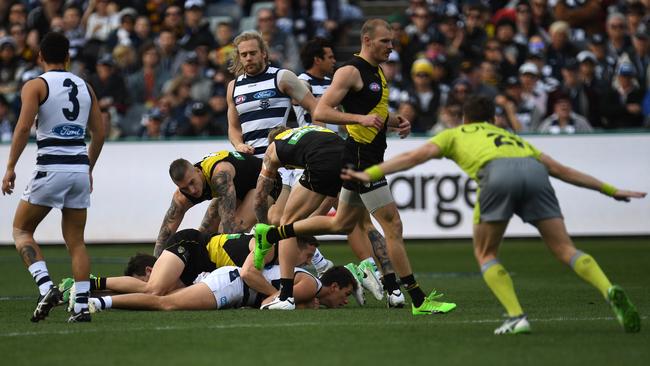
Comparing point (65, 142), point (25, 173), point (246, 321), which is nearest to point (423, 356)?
point (246, 321)

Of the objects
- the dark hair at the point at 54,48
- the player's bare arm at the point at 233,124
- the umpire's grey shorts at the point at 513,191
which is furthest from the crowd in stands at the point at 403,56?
the umpire's grey shorts at the point at 513,191

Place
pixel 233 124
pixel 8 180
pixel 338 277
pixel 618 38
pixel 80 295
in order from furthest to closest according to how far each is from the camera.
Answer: pixel 618 38, pixel 233 124, pixel 338 277, pixel 80 295, pixel 8 180

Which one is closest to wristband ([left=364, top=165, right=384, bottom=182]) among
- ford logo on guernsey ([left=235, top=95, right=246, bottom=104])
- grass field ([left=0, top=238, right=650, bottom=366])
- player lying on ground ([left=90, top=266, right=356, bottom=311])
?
grass field ([left=0, top=238, right=650, bottom=366])

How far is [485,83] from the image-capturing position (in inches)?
896

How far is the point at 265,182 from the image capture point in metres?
12.4

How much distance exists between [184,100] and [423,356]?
49.8ft

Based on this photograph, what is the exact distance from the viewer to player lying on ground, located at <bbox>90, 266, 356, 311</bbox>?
38.1ft

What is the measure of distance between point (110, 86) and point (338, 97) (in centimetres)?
1349

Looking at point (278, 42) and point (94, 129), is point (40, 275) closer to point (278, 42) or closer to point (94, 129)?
point (94, 129)

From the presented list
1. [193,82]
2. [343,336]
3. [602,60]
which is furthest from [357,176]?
[193,82]

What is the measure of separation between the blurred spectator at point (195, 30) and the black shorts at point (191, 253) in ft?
42.3

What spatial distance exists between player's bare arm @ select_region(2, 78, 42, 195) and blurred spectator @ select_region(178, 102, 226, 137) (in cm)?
1142

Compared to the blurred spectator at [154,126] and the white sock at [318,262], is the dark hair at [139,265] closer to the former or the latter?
the white sock at [318,262]

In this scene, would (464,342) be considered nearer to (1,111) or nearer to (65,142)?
(65,142)
